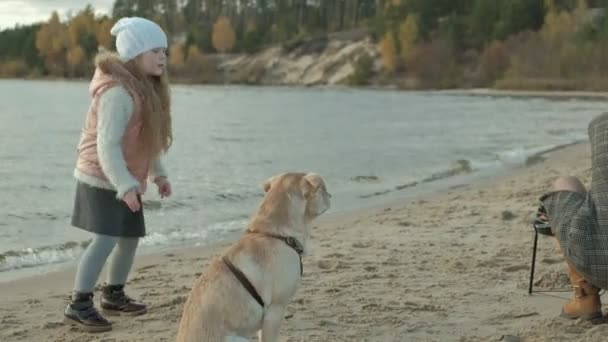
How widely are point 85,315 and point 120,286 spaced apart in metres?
0.44

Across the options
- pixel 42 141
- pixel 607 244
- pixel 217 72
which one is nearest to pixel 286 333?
pixel 607 244

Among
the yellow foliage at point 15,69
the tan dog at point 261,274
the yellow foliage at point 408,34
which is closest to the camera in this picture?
the tan dog at point 261,274

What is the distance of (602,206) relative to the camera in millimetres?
4223

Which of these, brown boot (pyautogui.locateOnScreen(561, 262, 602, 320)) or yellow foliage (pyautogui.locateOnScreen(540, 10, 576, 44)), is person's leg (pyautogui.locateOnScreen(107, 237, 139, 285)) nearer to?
brown boot (pyautogui.locateOnScreen(561, 262, 602, 320))

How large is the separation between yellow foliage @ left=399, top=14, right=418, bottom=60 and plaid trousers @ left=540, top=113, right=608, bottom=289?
82502mm

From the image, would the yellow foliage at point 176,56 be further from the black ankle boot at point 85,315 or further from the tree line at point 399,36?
the black ankle boot at point 85,315

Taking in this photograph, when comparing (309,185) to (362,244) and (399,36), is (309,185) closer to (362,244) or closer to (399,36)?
(362,244)

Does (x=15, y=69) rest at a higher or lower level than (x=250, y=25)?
lower

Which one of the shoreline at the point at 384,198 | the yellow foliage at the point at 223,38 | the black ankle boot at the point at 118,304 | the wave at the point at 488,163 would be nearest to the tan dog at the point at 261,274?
the black ankle boot at the point at 118,304

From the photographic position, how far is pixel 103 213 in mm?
5105

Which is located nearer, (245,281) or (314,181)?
(245,281)

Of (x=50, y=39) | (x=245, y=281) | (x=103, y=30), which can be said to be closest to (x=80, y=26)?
(x=50, y=39)

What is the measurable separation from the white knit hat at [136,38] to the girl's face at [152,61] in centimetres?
3

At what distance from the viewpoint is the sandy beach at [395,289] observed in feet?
16.3
